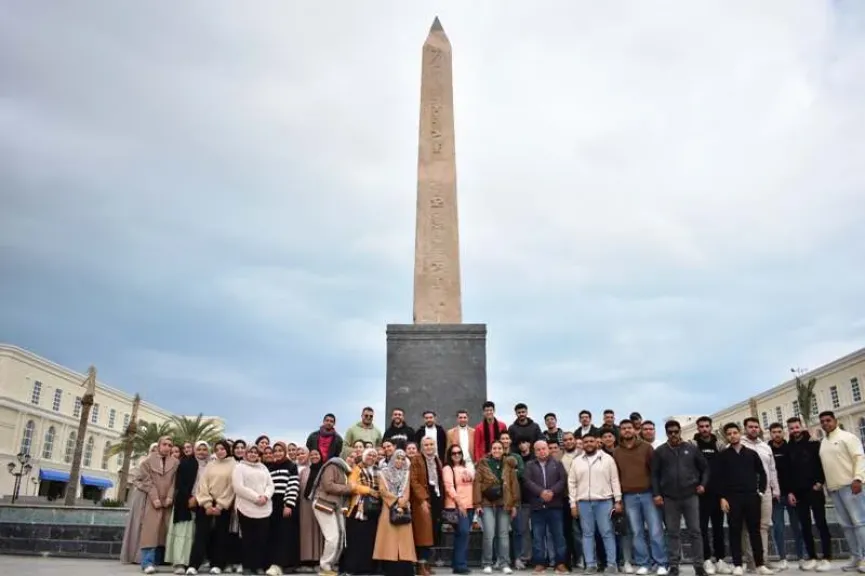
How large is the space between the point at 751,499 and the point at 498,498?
284 centimetres

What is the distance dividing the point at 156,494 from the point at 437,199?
262 inches

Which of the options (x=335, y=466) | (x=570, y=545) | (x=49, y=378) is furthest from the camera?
(x=49, y=378)

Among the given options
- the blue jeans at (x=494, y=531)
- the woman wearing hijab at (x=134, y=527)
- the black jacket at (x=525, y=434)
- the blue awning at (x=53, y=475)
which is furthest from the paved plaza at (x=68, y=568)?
the blue awning at (x=53, y=475)

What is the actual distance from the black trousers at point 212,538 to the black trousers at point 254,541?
12.3 inches

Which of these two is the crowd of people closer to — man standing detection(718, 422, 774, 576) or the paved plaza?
man standing detection(718, 422, 774, 576)

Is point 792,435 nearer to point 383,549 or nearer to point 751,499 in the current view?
point 751,499

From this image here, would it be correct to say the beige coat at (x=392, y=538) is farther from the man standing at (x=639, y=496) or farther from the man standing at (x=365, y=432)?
the man standing at (x=639, y=496)

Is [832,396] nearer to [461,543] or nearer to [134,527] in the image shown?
[461,543]

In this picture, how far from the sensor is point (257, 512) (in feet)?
26.8

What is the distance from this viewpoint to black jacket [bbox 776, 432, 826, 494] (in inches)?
335

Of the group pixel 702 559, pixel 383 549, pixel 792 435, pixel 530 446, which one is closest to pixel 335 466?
pixel 383 549

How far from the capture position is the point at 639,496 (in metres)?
7.97

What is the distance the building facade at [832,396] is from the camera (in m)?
45.8

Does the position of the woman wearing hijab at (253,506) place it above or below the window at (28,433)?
below
